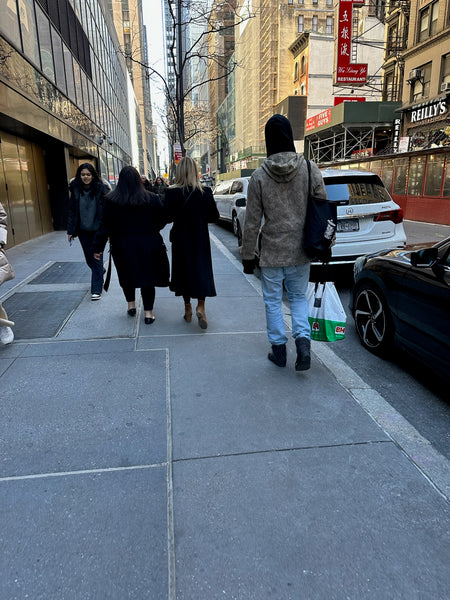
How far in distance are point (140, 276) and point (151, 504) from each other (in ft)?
10.1

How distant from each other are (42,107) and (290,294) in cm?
1103

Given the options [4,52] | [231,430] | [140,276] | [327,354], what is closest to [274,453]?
[231,430]

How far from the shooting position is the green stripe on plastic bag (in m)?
3.69

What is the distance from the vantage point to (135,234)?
485cm

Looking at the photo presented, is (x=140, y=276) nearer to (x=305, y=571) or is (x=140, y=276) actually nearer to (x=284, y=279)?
(x=284, y=279)

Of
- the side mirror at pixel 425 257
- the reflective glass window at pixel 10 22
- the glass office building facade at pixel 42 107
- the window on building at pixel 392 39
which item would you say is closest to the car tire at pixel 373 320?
the side mirror at pixel 425 257

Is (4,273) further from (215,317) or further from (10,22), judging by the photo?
(10,22)

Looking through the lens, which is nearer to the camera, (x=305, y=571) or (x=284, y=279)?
(x=305, y=571)

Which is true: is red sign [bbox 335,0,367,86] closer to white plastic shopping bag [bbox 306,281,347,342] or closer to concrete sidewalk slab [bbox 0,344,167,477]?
white plastic shopping bag [bbox 306,281,347,342]

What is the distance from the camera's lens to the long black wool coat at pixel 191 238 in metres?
4.65

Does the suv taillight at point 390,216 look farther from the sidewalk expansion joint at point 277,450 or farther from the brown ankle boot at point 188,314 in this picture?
the sidewalk expansion joint at point 277,450

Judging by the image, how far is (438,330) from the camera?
324 cm

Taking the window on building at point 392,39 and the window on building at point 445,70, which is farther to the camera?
the window on building at point 392,39

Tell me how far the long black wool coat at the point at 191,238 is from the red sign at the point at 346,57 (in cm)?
3112
